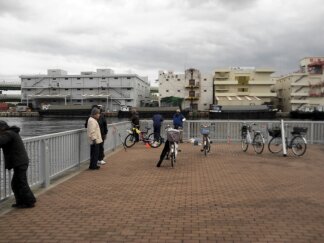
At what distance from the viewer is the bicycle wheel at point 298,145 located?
45.4 feet

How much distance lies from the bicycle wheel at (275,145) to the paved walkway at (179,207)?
11.6ft

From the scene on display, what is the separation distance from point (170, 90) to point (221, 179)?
9715cm

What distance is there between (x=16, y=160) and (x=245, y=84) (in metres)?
96.4

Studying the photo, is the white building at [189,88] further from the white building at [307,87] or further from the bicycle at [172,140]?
the bicycle at [172,140]

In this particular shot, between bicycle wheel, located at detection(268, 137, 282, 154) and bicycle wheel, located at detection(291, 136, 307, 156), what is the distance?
0.65m

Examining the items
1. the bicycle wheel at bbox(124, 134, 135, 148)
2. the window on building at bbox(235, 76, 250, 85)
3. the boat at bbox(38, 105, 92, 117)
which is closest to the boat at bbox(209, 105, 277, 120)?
the window on building at bbox(235, 76, 250, 85)

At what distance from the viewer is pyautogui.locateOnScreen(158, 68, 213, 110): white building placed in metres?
105

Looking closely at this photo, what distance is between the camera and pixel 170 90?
10594 cm

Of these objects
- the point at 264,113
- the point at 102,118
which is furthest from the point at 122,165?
the point at 264,113

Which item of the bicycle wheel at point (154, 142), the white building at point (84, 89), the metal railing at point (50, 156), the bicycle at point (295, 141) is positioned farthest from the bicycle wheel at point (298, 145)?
the white building at point (84, 89)

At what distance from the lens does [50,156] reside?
8523 mm

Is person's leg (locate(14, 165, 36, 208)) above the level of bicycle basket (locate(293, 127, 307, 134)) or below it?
below

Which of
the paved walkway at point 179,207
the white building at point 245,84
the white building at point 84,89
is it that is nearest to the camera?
the paved walkway at point 179,207

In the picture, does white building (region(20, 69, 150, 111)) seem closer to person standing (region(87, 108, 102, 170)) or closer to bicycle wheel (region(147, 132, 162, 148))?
bicycle wheel (region(147, 132, 162, 148))
